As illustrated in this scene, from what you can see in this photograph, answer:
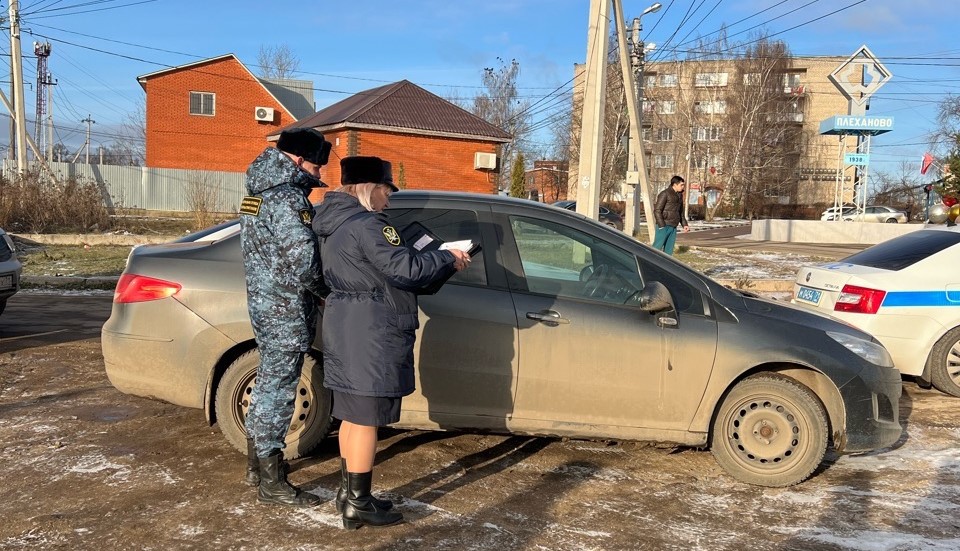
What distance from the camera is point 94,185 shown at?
1992 centimetres

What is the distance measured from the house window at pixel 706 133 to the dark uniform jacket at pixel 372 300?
5721 cm

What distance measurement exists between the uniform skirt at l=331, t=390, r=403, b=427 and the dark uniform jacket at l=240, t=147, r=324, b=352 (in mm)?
489

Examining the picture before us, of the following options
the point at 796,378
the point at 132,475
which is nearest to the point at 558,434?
the point at 796,378

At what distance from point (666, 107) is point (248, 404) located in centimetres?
6319

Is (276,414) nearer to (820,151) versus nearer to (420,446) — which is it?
(420,446)

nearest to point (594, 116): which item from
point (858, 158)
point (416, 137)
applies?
point (858, 158)

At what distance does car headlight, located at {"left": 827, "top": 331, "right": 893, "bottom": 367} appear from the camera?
4352mm

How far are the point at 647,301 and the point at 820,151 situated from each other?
68.7 m

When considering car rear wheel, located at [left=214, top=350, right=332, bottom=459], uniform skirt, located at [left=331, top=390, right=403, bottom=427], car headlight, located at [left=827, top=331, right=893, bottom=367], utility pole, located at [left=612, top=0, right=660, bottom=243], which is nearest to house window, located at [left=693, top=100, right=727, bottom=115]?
utility pole, located at [left=612, top=0, right=660, bottom=243]

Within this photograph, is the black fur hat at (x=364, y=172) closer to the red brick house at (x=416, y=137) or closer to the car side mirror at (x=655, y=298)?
the car side mirror at (x=655, y=298)

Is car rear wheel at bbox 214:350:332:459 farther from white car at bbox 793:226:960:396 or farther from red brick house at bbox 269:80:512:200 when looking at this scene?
red brick house at bbox 269:80:512:200

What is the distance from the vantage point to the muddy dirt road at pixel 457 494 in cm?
349

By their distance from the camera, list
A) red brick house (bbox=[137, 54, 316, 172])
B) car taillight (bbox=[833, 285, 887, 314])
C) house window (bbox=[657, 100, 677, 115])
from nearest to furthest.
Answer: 1. car taillight (bbox=[833, 285, 887, 314])
2. red brick house (bbox=[137, 54, 316, 172])
3. house window (bbox=[657, 100, 677, 115])

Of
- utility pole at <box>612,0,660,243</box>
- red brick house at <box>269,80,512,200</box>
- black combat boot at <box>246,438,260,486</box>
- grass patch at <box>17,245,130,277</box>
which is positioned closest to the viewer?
black combat boot at <box>246,438,260,486</box>
